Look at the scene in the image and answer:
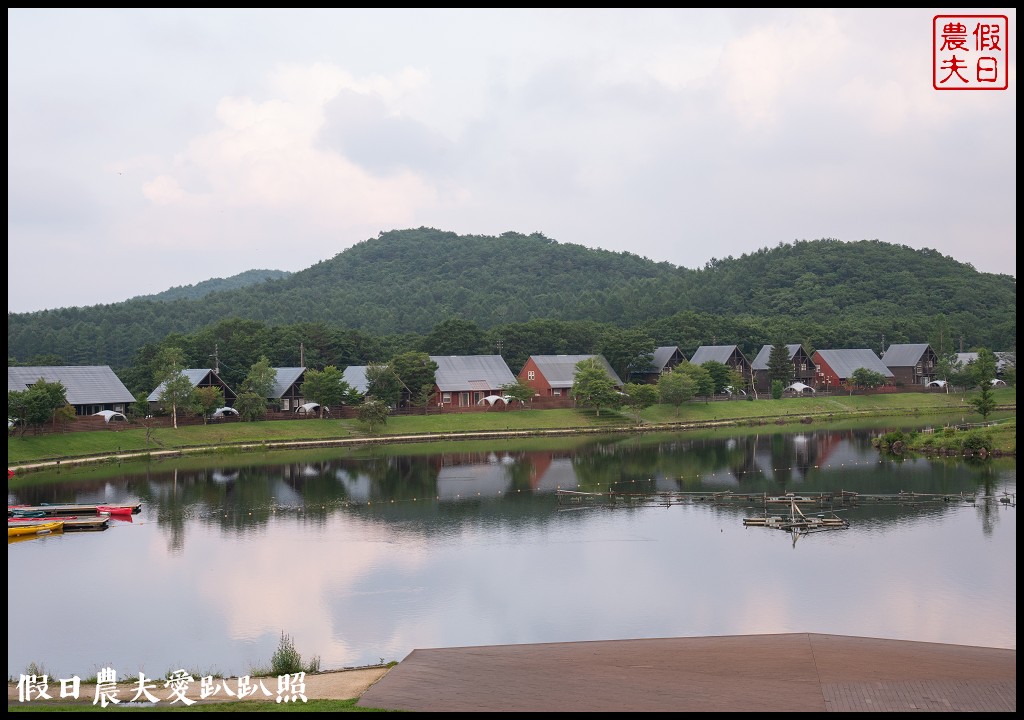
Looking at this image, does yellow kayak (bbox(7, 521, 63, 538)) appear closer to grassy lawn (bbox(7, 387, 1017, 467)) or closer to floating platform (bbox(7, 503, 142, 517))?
floating platform (bbox(7, 503, 142, 517))

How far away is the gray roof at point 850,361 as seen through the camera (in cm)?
8250

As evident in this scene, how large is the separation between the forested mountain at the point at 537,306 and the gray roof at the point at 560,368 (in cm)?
587

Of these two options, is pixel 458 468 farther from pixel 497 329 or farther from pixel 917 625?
pixel 497 329

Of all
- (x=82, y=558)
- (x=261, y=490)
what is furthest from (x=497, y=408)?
(x=82, y=558)

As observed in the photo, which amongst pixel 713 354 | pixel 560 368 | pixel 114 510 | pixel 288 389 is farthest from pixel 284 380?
pixel 713 354

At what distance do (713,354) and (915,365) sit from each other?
61.4 ft

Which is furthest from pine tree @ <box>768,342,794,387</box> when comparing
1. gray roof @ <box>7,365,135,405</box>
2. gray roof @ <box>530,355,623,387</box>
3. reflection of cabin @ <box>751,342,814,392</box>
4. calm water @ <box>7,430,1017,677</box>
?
gray roof @ <box>7,365,135,405</box>

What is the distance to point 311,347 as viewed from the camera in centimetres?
7181

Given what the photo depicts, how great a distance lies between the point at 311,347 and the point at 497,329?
1593 cm

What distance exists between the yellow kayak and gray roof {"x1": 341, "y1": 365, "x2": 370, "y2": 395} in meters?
32.2

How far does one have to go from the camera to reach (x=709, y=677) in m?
14.8

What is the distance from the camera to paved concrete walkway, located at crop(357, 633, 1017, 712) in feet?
43.4

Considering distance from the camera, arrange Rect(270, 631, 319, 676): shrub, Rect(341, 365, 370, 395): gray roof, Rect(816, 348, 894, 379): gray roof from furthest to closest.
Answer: Rect(816, 348, 894, 379): gray roof → Rect(341, 365, 370, 395): gray roof → Rect(270, 631, 319, 676): shrub

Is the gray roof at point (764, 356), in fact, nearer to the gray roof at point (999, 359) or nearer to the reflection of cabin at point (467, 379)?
the gray roof at point (999, 359)
